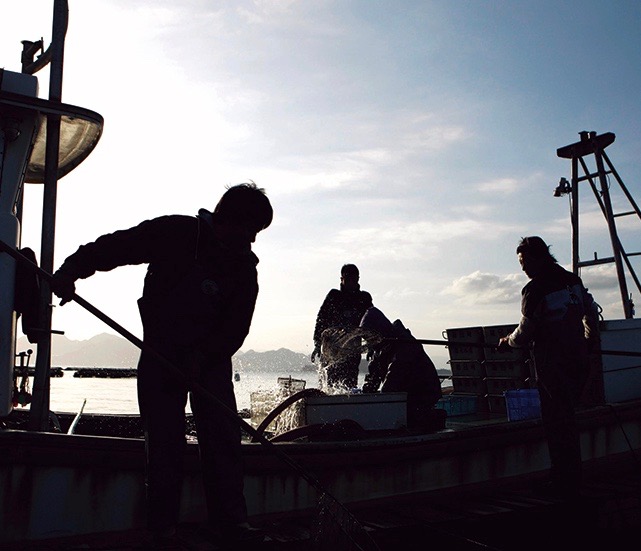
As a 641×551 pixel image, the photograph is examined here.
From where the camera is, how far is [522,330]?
18.9ft

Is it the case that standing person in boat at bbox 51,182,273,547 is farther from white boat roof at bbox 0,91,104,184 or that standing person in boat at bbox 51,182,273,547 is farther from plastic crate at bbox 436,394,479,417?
plastic crate at bbox 436,394,479,417

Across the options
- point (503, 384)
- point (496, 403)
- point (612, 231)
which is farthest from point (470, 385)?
point (612, 231)

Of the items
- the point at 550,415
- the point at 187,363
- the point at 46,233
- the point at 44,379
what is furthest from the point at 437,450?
the point at 46,233

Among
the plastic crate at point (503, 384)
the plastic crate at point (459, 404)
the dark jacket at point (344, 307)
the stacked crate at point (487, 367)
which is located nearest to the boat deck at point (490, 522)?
the plastic crate at point (503, 384)

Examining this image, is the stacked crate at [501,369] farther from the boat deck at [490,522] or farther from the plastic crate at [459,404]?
the boat deck at [490,522]

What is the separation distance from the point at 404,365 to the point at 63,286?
3.78 m

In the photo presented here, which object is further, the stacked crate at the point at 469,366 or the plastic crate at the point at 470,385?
the plastic crate at the point at 470,385

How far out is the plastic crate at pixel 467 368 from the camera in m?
8.29

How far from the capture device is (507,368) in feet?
25.8

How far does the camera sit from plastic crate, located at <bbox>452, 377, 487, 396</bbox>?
8367 mm

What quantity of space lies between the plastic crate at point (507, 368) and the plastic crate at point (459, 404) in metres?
0.46

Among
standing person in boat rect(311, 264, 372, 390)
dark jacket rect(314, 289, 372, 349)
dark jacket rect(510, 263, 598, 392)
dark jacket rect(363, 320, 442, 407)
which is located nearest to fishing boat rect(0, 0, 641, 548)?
dark jacket rect(363, 320, 442, 407)

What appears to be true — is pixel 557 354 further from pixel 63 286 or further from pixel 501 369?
pixel 63 286

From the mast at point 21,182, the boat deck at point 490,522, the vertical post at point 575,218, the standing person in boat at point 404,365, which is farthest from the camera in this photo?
the vertical post at point 575,218
